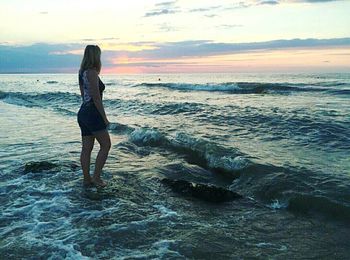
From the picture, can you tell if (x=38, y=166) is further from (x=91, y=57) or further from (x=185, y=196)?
(x=185, y=196)

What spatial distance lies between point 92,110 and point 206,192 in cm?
235

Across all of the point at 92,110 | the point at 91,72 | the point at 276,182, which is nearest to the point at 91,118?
the point at 92,110

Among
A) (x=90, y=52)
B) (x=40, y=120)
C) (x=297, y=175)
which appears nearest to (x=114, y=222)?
(x=90, y=52)

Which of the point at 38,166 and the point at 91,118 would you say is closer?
the point at 91,118

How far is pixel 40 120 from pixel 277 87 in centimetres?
2171

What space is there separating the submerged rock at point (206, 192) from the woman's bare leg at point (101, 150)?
4.32ft

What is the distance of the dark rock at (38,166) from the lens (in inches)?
297

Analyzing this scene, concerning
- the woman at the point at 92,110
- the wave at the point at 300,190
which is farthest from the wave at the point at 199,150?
the woman at the point at 92,110

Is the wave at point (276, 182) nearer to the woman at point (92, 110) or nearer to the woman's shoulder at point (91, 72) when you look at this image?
the woman at point (92, 110)

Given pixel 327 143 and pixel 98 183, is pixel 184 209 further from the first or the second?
pixel 327 143

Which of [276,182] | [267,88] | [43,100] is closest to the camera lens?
[276,182]

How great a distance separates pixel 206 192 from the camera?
624cm

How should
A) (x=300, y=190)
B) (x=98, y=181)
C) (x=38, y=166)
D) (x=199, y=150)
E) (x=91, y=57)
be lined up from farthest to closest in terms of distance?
(x=199, y=150)
(x=38, y=166)
(x=98, y=181)
(x=300, y=190)
(x=91, y=57)

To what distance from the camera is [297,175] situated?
7.15m
